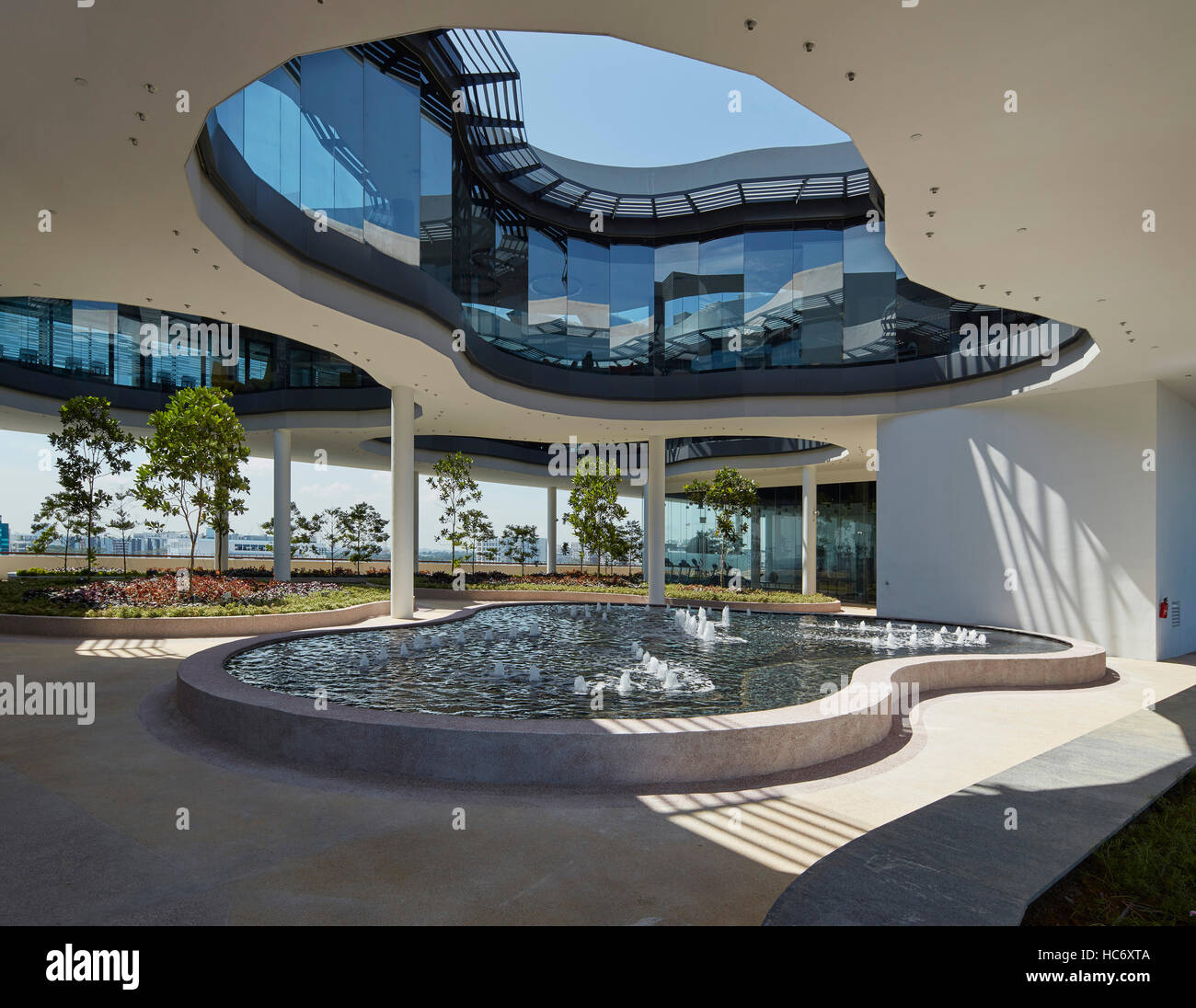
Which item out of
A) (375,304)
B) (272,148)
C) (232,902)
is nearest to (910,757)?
(232,902)

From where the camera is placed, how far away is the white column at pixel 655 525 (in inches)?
832

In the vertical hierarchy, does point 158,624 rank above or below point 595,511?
below

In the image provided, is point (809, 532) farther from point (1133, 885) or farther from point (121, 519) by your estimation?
point (121, 519)

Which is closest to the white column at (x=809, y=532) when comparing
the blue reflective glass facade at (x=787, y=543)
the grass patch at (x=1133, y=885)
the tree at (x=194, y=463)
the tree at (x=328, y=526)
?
the blue reflective glass facade at (x=787, y=543)

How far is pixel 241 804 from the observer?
4.91 meters

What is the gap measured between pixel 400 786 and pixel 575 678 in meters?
3.39

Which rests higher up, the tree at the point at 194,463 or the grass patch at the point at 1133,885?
the tree at the point at 194,463

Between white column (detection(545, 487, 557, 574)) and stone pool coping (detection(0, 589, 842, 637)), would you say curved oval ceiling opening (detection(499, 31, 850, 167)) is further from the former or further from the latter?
white column (detection(545, 487, 557, 574))

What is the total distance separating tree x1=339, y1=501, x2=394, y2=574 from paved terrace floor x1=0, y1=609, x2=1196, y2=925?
22347 mm

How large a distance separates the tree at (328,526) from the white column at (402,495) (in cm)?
1450

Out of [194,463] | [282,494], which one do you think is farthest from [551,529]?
[194,463]

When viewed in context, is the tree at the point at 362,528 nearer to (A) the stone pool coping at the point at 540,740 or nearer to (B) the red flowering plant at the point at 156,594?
(B) the red flowering plant at the point at 156,594

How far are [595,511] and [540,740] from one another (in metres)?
18.7

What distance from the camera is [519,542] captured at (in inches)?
1335
